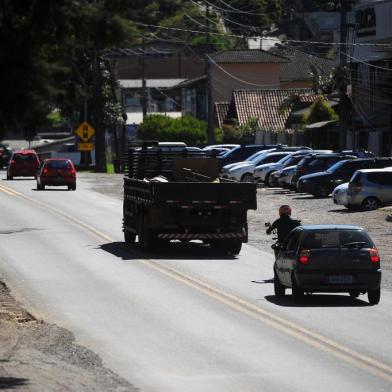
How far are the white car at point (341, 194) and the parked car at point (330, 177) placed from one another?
3.52 meters

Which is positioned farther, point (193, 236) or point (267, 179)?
point (267, 179)

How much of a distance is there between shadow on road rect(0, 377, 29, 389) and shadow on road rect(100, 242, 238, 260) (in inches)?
706

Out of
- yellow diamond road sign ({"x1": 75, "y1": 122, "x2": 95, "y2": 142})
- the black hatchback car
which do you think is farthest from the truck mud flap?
yellow diamond road sign ({"x1": 75, "y1": 122, "x2": 95, "y2": 142})

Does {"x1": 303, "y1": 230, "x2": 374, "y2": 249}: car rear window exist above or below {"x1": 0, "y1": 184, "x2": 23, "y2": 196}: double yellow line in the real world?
above

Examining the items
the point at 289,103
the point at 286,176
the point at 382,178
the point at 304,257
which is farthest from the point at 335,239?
the point at 289,103

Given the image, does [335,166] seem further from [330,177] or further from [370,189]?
[370,189]

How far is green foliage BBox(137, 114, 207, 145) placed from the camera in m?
100

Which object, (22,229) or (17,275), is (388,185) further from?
(17,275)

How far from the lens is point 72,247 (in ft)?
120

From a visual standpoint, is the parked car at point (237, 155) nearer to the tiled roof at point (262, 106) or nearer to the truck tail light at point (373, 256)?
the tiled roof at point (262, 106)

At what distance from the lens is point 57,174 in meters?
63.8

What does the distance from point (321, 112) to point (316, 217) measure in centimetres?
3916

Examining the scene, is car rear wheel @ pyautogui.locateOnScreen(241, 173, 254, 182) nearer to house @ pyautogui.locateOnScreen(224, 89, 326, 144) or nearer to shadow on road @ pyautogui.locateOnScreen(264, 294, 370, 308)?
house @ pyautogui.locateOnScreen(224, 89, 326, 144)

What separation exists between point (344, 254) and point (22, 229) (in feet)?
67.4
